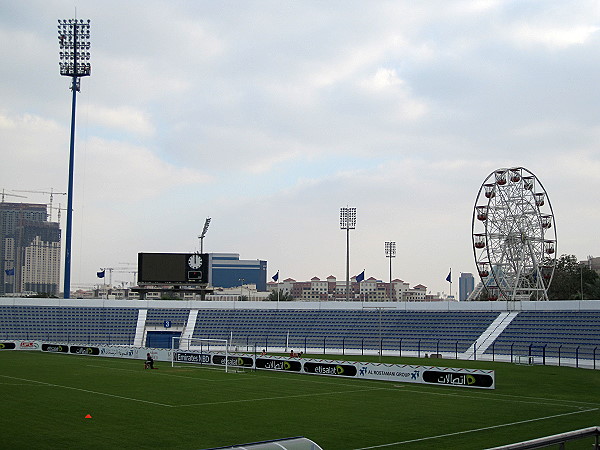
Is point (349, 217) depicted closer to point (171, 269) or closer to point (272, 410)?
point (171, 269)

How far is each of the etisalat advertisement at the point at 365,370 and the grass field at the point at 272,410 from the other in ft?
2.93

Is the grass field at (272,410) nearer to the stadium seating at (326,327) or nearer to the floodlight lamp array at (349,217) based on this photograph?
the stadium seating at (326,327)

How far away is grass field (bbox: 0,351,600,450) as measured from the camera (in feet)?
70.6

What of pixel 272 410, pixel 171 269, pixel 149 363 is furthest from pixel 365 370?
pixel 171 269

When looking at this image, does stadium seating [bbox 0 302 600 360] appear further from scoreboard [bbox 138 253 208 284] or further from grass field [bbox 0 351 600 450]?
grass field [bbox 0 351 600 450]

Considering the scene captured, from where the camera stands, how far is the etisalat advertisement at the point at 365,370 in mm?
37062

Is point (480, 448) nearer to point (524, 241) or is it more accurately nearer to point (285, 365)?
point (285, 365)

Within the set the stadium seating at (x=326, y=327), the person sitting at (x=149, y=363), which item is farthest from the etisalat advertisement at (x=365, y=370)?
the stadium seating at (x=326, y=327)

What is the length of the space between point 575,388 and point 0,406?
2905cm

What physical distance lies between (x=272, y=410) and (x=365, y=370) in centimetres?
1442

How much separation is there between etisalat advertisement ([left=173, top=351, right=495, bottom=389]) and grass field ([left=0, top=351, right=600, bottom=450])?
89cm

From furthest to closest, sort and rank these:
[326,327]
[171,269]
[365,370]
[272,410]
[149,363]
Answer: [171,269] → [326,327] → [149,363] → [365,370] → [272,410]

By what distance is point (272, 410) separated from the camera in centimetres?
2836

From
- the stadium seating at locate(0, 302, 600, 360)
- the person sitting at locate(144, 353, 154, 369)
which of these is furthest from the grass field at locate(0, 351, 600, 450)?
the stadium seating at locate(0, 302, 600, 360)
